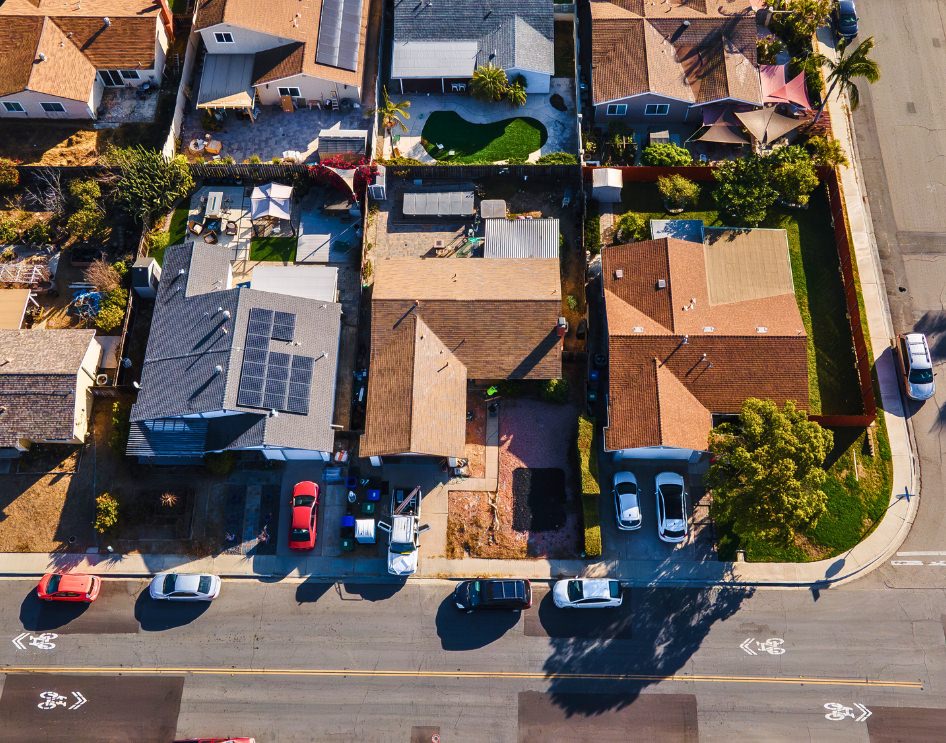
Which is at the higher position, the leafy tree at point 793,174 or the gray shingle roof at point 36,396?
the leafy tree at point 793,174

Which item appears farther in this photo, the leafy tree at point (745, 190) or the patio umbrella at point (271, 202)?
the patio umbrella at point (271, 202)

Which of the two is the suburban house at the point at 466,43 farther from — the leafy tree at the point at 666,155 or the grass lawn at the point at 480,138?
the leafy tree at the point at 666,155

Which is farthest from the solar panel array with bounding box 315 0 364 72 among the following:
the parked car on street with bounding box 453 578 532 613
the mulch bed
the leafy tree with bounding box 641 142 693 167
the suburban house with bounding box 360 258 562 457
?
the parked car on street with bounding box 453 578 532 613

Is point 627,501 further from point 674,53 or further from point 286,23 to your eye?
point 286,23

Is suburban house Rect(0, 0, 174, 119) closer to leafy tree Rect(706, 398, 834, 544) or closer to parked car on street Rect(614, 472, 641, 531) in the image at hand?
parked car on street Rect(614, 472, 641, 531)

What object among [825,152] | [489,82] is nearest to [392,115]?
[489,82]

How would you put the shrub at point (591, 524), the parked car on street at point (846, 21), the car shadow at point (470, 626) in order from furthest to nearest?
the parked car on street at point (846, 21)
the shrub at point (591, 524)
the car shadow at point (470, 626)

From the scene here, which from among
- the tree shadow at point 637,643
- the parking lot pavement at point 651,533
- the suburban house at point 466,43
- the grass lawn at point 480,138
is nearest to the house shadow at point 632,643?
the tree shadow at point 637,643
